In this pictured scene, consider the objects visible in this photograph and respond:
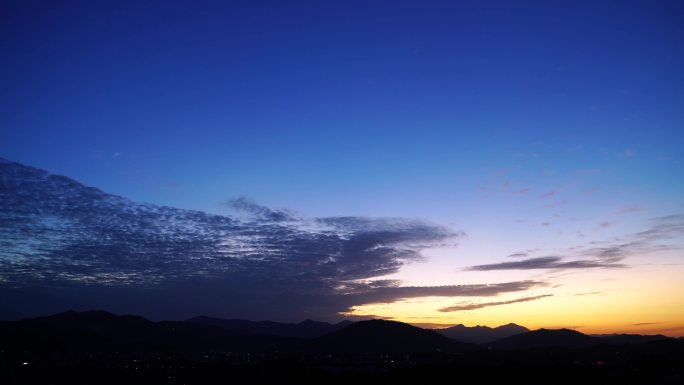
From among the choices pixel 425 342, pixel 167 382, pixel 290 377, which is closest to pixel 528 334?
pixel 425 342

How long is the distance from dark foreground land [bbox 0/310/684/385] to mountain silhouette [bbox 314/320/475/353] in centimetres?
41

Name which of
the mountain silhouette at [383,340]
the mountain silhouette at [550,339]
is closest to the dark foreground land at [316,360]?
the mountain silhouette at [383,340]

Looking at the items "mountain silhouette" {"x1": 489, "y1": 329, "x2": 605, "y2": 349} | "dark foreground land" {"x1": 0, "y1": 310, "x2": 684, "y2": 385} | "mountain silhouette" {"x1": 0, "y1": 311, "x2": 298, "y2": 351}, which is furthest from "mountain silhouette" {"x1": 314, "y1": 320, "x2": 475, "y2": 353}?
"mountain silhouette" {"x1": 0, "y1": 311, "x2": 298, "y2": 351}

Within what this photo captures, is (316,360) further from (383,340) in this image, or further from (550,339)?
(550,339)

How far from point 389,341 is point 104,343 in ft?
328

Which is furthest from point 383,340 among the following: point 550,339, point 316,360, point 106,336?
point 106,336

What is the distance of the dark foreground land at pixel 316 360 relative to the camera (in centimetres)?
7150

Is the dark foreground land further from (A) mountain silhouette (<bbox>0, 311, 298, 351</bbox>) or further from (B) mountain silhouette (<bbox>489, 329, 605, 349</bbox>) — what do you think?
(B) mountain silhouette (<bbox>489, 329, 605, 349</bbox>)

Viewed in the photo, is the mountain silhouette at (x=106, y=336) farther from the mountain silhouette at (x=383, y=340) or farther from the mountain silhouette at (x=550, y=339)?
the mountain silhouette at (x=550, y=339)

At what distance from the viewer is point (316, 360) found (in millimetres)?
123875

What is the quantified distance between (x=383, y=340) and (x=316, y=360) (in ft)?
174

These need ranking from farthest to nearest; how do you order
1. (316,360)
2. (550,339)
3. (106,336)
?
(550,339)
(106,336)
(316,360)

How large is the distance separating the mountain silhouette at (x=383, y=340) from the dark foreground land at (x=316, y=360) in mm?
413

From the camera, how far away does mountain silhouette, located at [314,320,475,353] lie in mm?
163625
